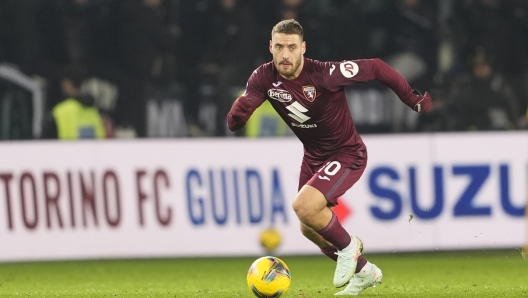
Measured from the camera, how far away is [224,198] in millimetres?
11883

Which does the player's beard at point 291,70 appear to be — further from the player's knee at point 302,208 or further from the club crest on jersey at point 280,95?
the player's knee at point 302,208

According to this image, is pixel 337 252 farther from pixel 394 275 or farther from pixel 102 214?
pixel 102 214

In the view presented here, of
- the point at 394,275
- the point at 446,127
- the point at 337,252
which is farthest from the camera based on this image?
the point at 446,127

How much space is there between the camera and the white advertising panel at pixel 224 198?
11.8 metres

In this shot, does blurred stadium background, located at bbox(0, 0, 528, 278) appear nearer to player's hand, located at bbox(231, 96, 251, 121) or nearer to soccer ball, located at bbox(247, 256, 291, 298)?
soccer ball, located at bbox(247, 256, 291, 298)

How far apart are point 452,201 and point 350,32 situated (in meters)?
3.30

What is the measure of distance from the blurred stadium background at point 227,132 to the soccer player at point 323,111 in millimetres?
3664

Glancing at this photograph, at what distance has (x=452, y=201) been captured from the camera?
11852 millimetres

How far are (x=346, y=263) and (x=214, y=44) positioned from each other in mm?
→ 6921

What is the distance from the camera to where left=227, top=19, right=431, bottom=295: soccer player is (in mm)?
7875

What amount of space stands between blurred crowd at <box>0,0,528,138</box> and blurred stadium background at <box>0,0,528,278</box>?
0.06 ft

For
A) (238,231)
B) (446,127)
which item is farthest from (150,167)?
(446,127)

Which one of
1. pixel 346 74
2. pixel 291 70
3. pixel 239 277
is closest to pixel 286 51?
pixel 291 70

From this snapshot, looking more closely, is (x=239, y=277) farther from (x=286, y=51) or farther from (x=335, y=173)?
(x=286, y=51)
